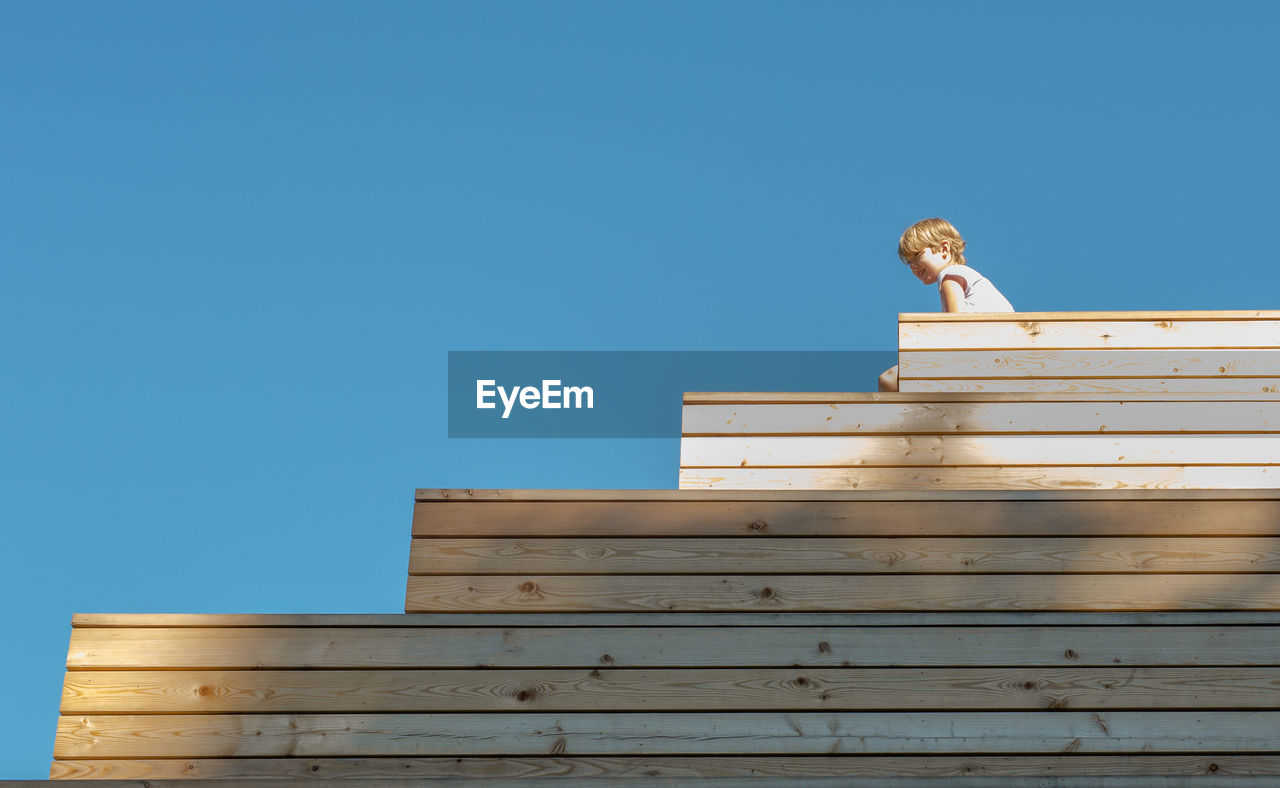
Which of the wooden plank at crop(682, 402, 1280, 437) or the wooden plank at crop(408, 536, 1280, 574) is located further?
the wooden plank at crop(682, 402, 1280, 437)

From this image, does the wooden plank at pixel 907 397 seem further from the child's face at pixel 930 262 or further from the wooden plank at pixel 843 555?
the child's face at pixel 930 262

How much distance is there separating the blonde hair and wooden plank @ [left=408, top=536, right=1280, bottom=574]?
2.55 meters

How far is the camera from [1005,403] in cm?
462

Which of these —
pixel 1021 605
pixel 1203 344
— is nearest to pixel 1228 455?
pixel 1203 344

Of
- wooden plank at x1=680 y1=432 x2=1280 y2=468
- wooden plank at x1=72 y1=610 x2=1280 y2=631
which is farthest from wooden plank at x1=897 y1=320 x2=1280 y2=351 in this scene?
wooden plank at x1=72 y1=610 x2=1280 y2=631

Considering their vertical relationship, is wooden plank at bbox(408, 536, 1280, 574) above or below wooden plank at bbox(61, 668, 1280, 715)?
above

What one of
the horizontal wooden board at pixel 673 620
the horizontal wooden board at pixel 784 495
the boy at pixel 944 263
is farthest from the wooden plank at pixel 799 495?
the boy at pixel 944 263

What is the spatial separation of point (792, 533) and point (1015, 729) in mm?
847

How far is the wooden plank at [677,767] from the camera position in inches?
131

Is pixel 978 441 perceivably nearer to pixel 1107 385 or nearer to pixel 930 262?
pixel 1107 385

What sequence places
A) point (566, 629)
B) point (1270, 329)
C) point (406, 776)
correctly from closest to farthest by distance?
point (406, 776), point (566, 629), point (1270, 329)

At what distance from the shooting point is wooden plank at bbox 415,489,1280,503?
12.6 ft

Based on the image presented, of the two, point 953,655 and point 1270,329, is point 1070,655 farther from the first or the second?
point 1270,329

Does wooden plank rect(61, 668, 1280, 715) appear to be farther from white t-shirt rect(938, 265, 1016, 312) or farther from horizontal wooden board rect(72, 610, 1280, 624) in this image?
Result: white t-shirt rect(938, 265, 1016, 312)
